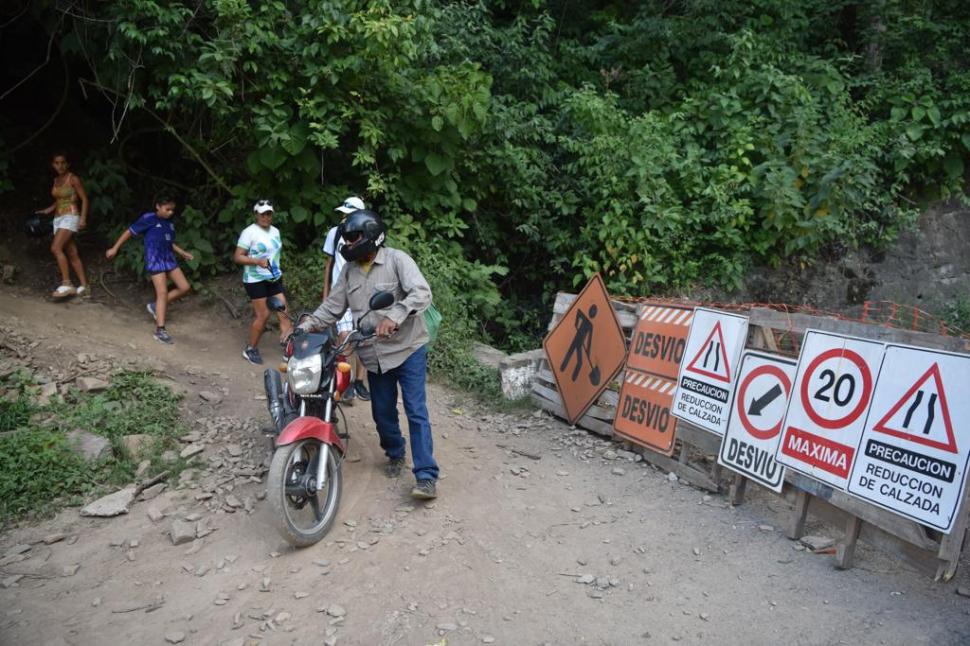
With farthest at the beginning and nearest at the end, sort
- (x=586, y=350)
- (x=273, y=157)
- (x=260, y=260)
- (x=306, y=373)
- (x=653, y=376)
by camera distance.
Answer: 1. (x=273, y=157)
2. (x=260, y=260)
3. (x=586, y=350)
4. (x=653, y=376)
5. (x=306, y=373)

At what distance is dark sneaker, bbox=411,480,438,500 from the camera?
5090 mm

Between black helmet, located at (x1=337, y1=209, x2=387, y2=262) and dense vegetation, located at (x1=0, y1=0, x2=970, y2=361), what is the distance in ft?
11.6

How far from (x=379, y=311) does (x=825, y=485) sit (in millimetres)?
3119

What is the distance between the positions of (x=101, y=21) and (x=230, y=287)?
11.6 ft

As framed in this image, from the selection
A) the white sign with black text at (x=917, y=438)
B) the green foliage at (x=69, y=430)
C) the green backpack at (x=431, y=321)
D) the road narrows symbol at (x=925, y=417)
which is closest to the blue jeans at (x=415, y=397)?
the green backpack at (x=431, y=321)

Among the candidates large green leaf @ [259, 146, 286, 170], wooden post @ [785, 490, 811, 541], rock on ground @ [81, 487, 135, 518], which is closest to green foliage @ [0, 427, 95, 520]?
rock on ground @ [81, 487, 135, 518]

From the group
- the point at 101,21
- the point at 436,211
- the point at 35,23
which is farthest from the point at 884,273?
the point at 35,23

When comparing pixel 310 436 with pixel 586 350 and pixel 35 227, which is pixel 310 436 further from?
pixel 35 227

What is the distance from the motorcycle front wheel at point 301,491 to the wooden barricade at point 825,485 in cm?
279

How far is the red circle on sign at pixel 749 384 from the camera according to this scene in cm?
489

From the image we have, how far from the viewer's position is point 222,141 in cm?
989

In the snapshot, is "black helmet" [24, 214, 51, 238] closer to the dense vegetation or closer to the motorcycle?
the dense vegetation

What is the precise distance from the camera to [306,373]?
15.1ft

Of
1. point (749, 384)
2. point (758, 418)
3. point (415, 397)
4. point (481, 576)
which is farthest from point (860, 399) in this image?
point (415, 397)
